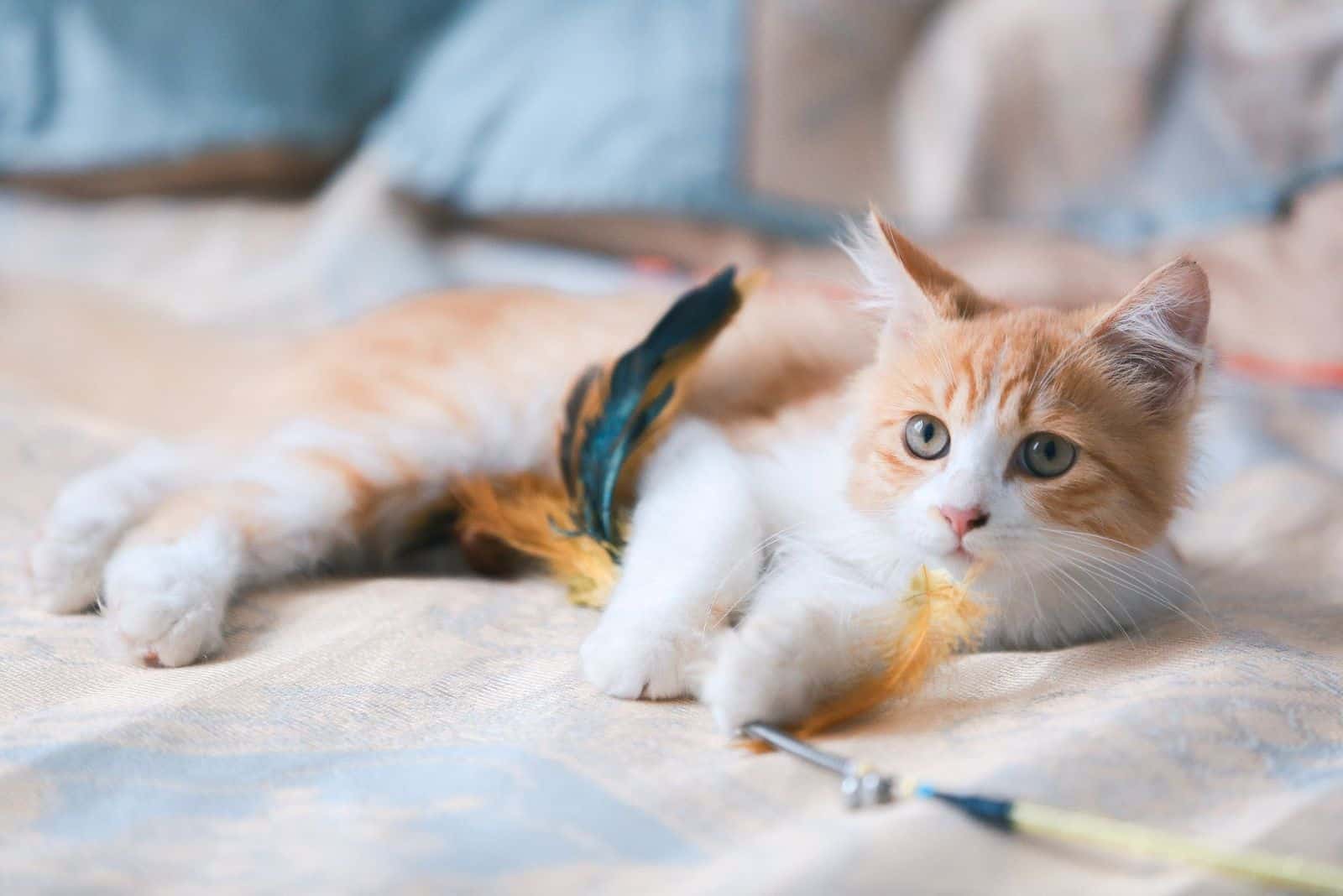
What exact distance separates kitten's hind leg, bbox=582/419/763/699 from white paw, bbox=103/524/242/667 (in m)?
0.39

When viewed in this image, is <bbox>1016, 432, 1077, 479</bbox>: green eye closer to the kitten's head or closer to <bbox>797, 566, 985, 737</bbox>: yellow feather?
the kitten's head

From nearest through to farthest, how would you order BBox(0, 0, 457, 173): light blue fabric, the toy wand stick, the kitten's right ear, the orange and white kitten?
the toy wand stick → the orange and white kitten → the kitten's right ear → BBox(0, 0, 457, 173): light blue fabric

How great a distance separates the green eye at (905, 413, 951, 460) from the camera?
1108 millimetres

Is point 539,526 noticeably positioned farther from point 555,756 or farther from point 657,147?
point 657,147

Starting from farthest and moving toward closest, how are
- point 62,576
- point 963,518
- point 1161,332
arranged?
point 62,576 < point 1161,332 < point 963,518

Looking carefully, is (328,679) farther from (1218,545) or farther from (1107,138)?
(1107,138)

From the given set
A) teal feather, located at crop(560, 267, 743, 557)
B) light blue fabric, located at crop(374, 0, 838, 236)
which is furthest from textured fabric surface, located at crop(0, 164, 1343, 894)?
light blue fabric, located at crop(374, 0, 838, 236)

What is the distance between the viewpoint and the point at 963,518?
1.01 metres

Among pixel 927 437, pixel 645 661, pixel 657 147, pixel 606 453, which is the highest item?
pixel 657 147

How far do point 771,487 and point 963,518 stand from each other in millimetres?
315

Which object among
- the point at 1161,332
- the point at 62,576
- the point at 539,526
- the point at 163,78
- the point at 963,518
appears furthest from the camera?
the point at 163,78

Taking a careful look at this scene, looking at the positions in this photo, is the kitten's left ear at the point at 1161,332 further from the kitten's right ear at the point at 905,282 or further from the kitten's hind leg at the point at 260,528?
the kitten's hind leg at the point at 260,528

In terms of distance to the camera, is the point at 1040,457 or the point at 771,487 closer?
the point at 1040,457

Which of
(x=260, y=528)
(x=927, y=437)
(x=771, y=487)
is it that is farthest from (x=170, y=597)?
(x=927, y=437)
